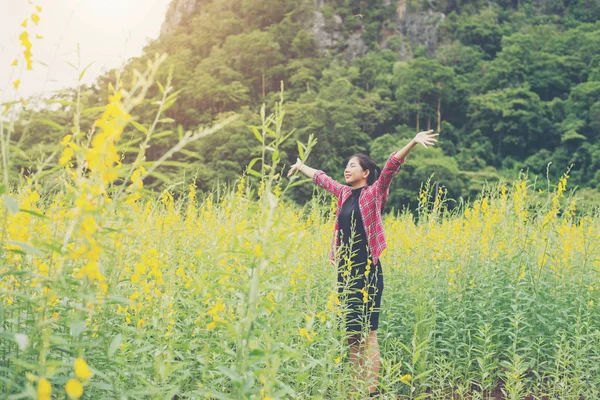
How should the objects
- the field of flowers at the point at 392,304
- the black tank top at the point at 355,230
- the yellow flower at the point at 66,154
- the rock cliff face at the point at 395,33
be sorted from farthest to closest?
the rock cliff face at the point at 395,33 < the black tank top at the point at 355,230 < the field of flowers at the point at 392,304 < the yellow flower at the point at 66,154

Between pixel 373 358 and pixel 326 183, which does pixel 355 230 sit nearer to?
pixel 326 183

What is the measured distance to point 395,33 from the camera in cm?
5847

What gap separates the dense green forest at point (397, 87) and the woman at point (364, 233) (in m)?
21.4

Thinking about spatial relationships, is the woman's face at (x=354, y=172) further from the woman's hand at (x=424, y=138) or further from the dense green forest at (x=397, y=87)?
the dense green forest at (x=397, y=87)

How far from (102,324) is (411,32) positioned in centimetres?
6155

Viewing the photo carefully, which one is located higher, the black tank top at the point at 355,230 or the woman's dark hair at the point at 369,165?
the woman's dark hair at the point at 369,165

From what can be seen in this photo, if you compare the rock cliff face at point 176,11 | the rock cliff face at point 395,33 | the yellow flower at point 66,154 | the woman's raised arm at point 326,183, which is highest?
the rock cliff face at point 176,11

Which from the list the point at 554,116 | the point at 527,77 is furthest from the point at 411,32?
the point at 554,116

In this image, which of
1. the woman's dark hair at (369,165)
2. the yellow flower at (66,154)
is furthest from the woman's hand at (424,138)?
the yellow flower at (66,154)

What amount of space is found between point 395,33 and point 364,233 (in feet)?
192

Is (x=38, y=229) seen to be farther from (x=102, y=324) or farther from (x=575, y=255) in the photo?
(x=575, y=255)

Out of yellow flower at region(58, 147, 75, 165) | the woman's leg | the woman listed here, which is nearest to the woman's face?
the woman

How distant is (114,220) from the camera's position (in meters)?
1.74

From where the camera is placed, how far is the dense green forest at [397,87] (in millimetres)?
32969
